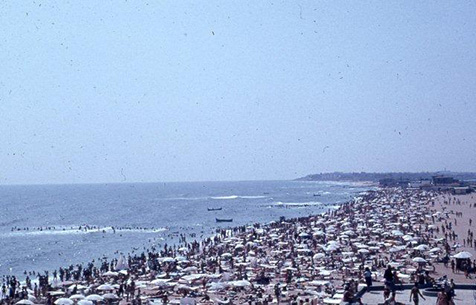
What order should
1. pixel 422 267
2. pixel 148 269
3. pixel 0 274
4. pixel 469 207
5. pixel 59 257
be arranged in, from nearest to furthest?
pixel 422 267 → pixel 148 269 → pixel 0 274 → pixel 59 257 → pixel 469 207

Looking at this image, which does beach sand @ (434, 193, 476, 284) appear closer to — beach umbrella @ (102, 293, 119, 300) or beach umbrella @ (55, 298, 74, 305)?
beach umbrella @ (102, 293, 119, 300)

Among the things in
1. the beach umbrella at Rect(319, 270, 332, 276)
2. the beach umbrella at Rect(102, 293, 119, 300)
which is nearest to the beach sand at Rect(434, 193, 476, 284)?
the beach umbrella at Rect(319, 270, 332, 276)

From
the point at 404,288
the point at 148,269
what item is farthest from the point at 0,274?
the point at 404,288

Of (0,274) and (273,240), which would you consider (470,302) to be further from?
(0,274)

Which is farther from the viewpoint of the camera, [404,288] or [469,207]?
[469,207]

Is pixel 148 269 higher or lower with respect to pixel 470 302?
lower

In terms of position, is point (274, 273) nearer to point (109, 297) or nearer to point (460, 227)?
point (109, 297)

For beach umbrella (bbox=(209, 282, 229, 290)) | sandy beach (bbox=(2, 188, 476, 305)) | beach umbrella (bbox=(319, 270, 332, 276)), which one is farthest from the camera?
beach umbrella (bbox=(319, 270, 332, 276))

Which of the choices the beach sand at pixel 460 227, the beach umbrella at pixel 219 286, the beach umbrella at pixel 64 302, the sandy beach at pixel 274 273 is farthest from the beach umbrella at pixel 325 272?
the beach umbrella at pixel 64 302

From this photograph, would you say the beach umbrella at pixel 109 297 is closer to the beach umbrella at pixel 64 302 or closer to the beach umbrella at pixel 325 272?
the beach umbrella at pixel 64 302

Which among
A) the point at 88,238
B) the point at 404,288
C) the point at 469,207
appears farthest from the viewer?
the point at 469,207

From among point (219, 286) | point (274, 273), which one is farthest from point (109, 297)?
point (274, 273)
